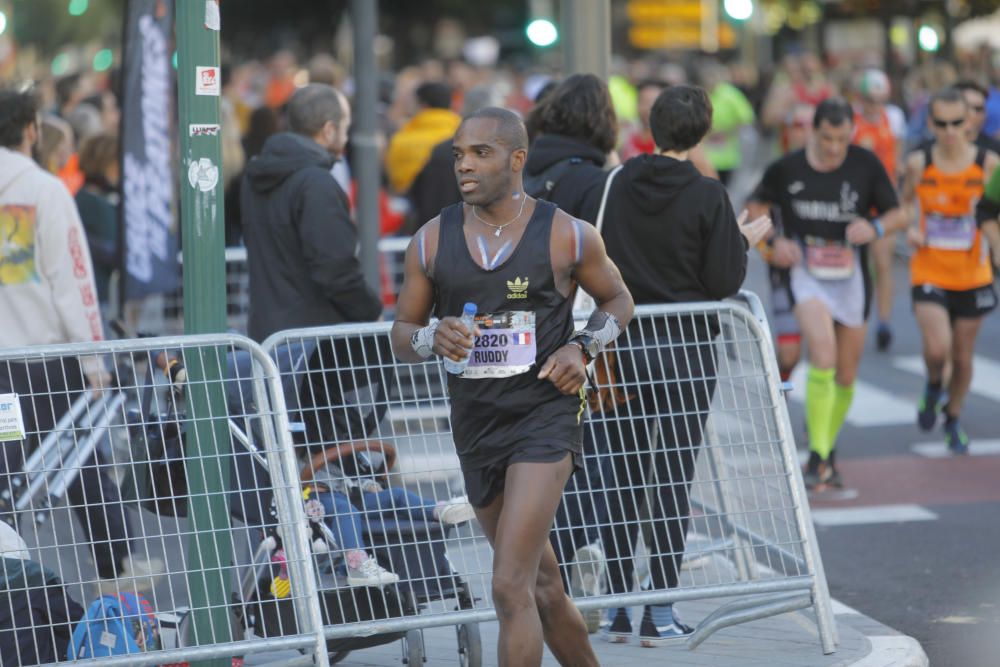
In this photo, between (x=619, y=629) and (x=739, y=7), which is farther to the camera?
(x=739, y=7)

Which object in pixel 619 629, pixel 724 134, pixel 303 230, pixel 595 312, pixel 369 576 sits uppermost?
pixel 724 134

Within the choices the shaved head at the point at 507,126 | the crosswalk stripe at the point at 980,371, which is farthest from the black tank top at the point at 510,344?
the crosswalk stripe at the point at 980,371

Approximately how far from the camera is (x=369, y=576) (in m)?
5.60

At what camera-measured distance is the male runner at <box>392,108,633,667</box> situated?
488cm

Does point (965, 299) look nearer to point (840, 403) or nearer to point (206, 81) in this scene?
point (840, 403)

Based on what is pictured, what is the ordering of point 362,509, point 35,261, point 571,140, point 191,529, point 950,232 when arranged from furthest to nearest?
point 950,232
point 571,140
point 35,261
point 362,509
point 191,529

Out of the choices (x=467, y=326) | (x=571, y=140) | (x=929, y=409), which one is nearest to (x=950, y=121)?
(x=929, y=409)

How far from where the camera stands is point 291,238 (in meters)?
7.16

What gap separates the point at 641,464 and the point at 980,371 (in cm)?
801

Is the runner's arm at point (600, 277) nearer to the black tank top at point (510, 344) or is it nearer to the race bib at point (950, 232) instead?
the black tank top at point (510, 344)

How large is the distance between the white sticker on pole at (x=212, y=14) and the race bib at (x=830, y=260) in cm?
476

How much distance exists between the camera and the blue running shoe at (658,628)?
6.36 meters

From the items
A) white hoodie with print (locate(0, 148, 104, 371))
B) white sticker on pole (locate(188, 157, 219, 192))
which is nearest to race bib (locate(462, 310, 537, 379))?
white sticker on pole (locate(188, 157, 219, 192))

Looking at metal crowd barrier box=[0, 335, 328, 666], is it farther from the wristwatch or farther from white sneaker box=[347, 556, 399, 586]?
the wristwatch
